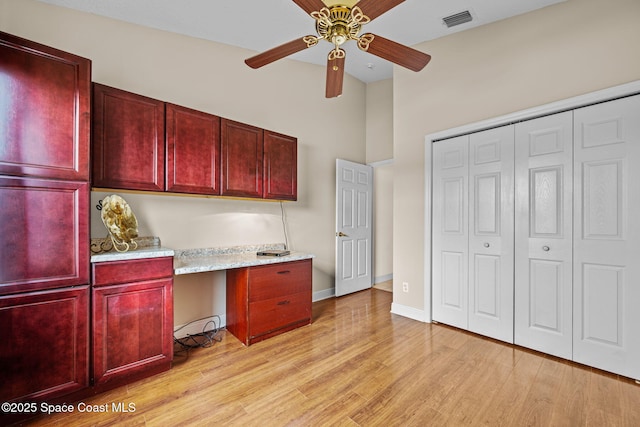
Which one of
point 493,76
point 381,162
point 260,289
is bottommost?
point 260,289

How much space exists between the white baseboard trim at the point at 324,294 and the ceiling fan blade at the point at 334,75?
278cm

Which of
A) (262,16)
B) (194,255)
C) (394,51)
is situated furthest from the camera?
(194,255)

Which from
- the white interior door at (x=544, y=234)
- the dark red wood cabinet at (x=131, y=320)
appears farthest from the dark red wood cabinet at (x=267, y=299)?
the white interior door at (x=544, y=234)

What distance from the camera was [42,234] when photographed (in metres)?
1.67

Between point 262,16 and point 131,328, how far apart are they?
9.38ft

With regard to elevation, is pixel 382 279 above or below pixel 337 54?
below

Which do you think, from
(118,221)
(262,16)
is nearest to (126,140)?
(118,221)

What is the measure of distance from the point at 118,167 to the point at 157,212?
0.64 meters

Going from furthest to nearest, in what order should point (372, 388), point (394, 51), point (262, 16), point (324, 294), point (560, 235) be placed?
point (324, 294), point (262, 16), point (560, 235), point (372, 388), point (394, 51)

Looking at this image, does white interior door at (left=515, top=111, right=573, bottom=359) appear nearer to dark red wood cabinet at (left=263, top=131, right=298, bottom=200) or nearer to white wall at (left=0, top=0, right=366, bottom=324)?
dark red wood cabinet at (left=263, top=131, right=298, bottom=200)

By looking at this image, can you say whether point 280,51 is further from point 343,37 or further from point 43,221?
point 43,221

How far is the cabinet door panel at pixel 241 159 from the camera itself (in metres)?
2.68

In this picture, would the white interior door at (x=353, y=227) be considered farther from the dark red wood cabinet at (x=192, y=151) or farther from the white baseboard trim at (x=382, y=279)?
the dark red wood cabinet at (x=192, y=151)

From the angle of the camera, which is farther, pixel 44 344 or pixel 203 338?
pixel 203 338
